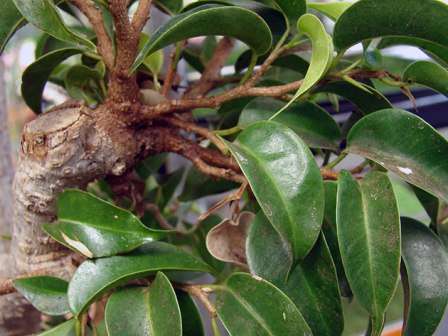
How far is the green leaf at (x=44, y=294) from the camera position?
0.47 meters

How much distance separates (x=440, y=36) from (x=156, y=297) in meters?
0.33

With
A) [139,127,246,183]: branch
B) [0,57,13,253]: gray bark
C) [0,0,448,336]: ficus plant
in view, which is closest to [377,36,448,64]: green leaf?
[0,0,448,336]: ficus plant

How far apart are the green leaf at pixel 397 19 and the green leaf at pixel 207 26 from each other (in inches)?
3.1

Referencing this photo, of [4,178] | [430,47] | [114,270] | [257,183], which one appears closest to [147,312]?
[114,270]

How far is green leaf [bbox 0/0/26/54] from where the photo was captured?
451 mm

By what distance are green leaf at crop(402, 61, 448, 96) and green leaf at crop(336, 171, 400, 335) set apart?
11 centimetres

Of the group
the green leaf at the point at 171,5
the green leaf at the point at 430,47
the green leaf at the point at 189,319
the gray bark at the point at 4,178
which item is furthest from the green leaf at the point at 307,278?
the gray bark at the point at 4,178

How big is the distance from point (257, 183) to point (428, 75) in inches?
7.4

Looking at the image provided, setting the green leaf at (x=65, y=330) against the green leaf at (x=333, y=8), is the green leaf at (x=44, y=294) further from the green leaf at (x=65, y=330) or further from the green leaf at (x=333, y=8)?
the green leaf at (x=333, y=8)

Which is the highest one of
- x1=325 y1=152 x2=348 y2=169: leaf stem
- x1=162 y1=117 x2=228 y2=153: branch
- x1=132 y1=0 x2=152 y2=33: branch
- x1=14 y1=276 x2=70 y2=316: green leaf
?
x1=132 y1=0 x2=152 y2=33: branch

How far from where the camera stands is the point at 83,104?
515 mm

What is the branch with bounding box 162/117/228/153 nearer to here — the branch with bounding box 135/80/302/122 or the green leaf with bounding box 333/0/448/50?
the branch with bounding box 135/80/302/122

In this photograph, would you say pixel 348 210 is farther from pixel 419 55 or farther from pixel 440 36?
pixel 419 55

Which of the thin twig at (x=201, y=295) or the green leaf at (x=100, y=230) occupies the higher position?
the green leaf at (x=100, y=230)
